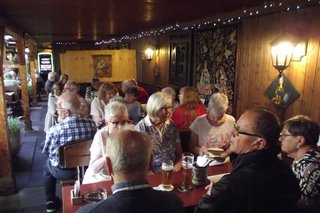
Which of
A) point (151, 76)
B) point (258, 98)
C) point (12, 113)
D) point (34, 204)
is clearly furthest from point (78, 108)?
point (12, 113)

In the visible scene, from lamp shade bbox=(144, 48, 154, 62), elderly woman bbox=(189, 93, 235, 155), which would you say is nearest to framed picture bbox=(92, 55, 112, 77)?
lamp shade bbox=(144, 48, 154, 62)

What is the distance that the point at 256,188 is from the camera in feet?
4.02

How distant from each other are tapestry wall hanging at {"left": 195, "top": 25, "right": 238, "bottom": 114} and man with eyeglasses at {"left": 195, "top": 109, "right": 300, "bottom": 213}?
3233 mm

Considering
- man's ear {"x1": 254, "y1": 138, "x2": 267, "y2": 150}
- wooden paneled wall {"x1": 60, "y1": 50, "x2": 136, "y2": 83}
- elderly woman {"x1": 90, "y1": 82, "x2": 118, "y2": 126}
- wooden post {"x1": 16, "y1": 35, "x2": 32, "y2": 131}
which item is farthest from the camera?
wooden paneled wall {"x1": 60, "y1": 50, "x2": 136, "y2": 83}

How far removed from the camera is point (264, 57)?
387 centimetres

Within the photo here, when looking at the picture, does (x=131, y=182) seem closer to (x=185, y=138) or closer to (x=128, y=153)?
(x=128, y=153)

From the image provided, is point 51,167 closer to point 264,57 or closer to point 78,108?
point 78,108

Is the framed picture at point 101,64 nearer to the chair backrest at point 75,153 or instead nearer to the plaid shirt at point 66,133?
the plaid shirt at point 66,133

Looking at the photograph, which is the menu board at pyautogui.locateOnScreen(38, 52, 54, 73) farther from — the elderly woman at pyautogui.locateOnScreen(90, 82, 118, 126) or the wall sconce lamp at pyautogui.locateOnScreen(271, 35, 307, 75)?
the wall sconce lamp at pyautogui.locateOnScreen(271, 35, 307, 75)

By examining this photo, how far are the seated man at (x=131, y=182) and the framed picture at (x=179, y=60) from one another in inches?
191

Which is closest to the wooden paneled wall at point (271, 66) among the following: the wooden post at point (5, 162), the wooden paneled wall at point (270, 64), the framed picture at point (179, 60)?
the wooden paneled wall at point (270, 64)

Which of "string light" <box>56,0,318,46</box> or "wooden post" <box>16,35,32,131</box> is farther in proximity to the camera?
"wooden post" <box>16,35,32,131</box>

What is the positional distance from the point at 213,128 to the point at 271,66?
4.81ft

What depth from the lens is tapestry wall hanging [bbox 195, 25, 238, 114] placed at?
15.0 feet
